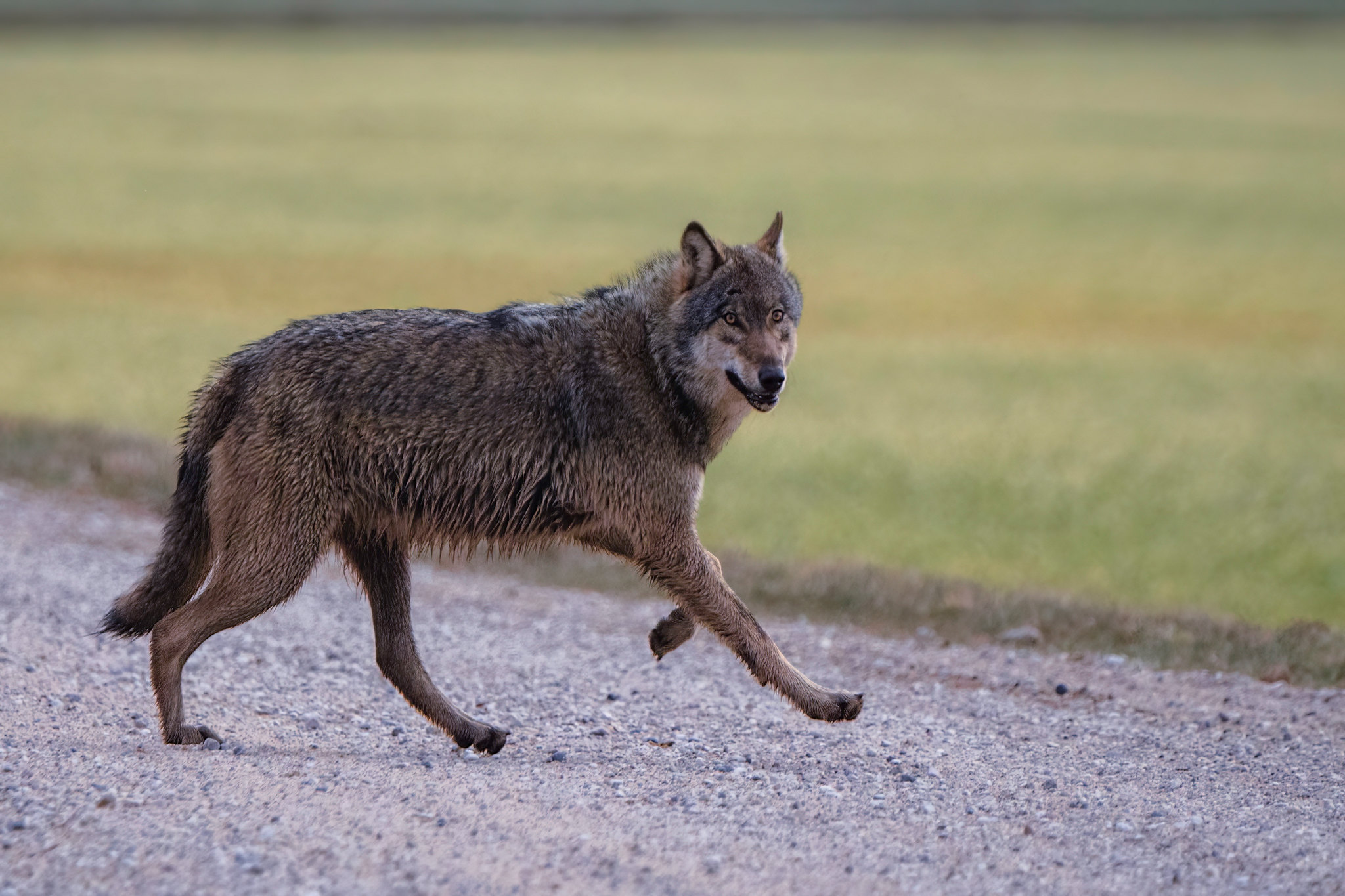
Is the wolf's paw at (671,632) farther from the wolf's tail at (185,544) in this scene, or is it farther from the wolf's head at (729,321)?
the wolf's tail at (185,544)

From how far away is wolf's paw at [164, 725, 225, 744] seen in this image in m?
6.92

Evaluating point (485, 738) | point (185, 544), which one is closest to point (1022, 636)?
point (485, 738)

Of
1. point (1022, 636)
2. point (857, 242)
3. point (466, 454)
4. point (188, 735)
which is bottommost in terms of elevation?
point (188, 735)

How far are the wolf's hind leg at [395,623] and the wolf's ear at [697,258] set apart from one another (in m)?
2.14

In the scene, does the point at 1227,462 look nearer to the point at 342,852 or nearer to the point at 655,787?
the point at 655,787

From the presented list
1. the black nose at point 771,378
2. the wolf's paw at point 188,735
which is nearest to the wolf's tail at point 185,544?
the wolf's paw at point 188,735

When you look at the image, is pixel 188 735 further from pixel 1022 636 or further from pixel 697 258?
pixel 1022 636

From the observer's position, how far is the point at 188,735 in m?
6.96

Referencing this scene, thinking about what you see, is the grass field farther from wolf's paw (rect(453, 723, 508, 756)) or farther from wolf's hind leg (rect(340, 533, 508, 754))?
wolf's paw (rect(453, 723, 508, 756))

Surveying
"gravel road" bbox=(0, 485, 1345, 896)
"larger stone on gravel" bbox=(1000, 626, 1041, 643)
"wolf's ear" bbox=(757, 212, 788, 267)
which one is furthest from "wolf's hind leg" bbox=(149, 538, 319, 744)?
"larger stone on gravel" bbox=(1000, 626, 1041, 643)

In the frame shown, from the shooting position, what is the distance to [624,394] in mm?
7461

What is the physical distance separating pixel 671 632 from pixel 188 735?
255 centimetres

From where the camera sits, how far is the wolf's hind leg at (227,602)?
22.2 ft

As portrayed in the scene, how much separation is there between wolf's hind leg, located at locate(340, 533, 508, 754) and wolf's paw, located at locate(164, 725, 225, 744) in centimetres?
96
